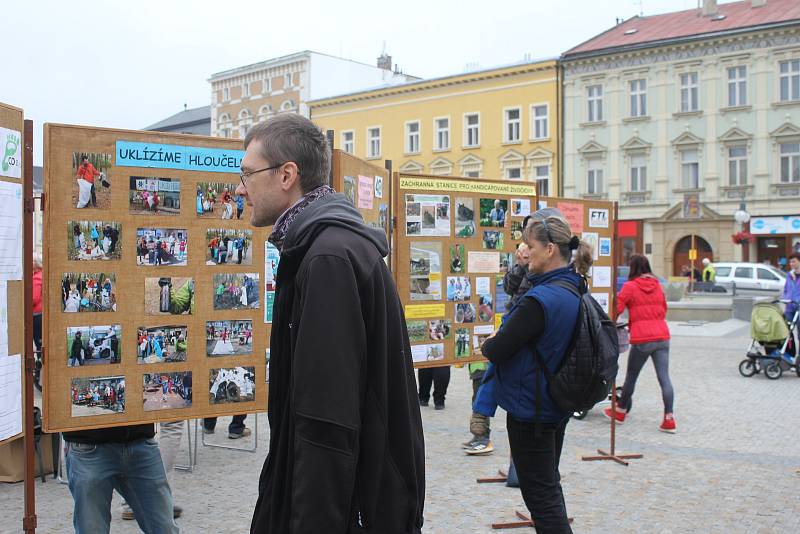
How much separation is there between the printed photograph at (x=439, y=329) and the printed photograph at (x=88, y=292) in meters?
2.76

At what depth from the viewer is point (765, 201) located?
3731 centimetres

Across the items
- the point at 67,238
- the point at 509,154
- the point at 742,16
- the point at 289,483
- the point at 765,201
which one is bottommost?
the point at 289,483

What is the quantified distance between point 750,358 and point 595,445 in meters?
5.91

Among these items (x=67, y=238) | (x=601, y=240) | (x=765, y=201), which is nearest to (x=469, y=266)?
(x=601, y=240)

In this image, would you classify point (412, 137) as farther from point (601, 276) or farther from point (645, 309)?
point (601, 276)

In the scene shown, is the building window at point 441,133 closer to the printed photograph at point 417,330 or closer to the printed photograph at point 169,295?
the printed photograph at point 417,330

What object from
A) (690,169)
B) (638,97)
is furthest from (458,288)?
(638,97)

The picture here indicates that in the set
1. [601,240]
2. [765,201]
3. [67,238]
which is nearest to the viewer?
[67,238]

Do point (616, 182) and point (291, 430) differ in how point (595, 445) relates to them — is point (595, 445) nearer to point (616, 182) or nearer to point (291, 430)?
point (291, 430)

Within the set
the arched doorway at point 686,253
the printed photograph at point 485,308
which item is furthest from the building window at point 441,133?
the printed photograph at point 485,308

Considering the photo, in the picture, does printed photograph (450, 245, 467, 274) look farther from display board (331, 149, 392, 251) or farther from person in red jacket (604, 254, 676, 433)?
person in red jacket (604, 254, 676, 433)

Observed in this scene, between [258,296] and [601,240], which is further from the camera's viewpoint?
[601,240]

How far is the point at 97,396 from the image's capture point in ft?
12.6

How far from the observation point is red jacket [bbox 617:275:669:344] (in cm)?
863
